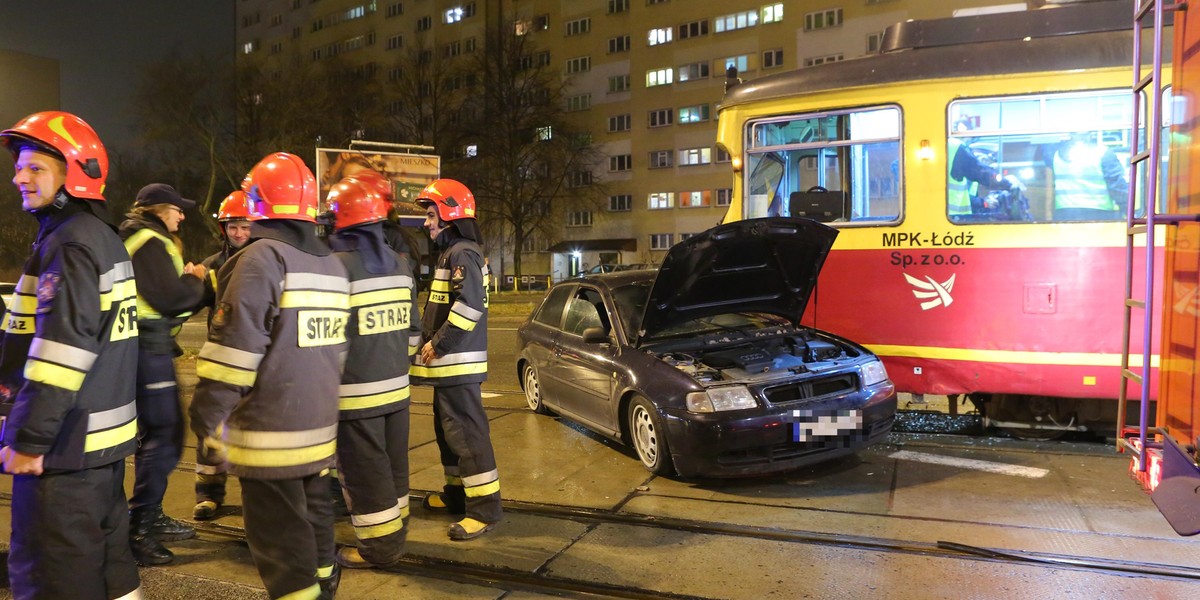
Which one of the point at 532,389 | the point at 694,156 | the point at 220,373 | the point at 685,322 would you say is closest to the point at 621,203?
the point at 694,156

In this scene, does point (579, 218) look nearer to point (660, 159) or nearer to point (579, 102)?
point (660, 159)

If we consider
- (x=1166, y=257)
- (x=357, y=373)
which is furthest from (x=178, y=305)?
(x=1166, y=257)

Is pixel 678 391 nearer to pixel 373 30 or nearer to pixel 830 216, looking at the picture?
pixel 830 216

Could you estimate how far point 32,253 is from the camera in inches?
116

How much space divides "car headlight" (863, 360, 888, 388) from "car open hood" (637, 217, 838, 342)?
2.68 feet

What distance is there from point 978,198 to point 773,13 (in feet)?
115

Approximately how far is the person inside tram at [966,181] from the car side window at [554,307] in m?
3.44

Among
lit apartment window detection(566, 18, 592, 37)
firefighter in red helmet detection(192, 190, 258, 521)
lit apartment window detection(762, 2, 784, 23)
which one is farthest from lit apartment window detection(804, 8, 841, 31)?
firefighter in red helmet detection(192, 190, 258, 521)

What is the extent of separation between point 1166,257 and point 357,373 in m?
3.75

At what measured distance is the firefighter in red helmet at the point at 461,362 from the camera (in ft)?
14.9

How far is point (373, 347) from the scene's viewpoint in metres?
3.87

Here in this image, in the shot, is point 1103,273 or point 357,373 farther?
point 1103,273

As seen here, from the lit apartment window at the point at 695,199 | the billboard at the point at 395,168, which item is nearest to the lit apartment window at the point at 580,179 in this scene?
the lit apartment window at the point at 695,199

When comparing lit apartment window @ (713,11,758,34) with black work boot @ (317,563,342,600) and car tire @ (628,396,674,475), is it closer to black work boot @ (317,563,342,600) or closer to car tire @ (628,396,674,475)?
car tire @ (628,396,674,475)
